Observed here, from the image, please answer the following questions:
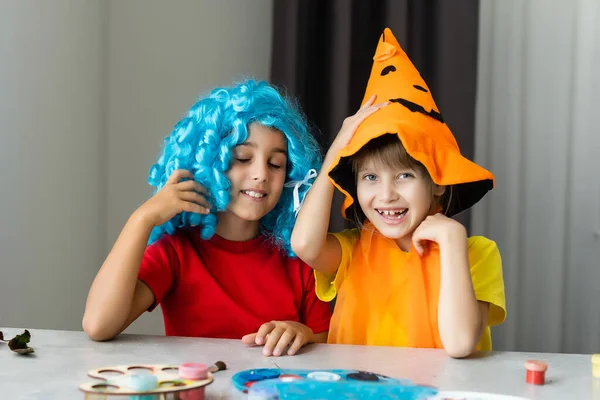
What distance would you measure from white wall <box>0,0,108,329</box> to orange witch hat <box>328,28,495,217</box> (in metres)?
0.89

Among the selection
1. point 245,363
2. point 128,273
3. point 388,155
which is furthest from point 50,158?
point 245,363

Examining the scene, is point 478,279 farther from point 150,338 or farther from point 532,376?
point 150,338

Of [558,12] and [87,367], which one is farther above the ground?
[558,12]

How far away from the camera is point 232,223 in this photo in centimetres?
150

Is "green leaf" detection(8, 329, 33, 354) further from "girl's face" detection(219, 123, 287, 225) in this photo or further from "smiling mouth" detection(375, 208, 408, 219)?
"smiling mouth" detection(375, 208, 408, 219)

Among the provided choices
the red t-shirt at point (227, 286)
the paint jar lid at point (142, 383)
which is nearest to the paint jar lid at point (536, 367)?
the paint jar lid at point (142, 383)

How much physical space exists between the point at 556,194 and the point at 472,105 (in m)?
0.41

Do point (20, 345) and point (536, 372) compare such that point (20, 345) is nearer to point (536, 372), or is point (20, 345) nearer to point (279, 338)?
point (279, 338)

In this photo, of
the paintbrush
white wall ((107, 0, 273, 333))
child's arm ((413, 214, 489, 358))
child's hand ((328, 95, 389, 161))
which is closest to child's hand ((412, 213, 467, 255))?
child's arm ((413, 214, 489, 358))

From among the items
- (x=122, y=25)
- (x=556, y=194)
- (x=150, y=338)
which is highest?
(x=122, y=25)

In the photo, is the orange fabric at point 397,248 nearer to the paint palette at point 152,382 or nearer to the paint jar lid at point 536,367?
the paint jar lid at point 536,367

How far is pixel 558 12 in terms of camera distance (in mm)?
2125

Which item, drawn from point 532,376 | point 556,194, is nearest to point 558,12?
point 556,194

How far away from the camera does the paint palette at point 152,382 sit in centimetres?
71
